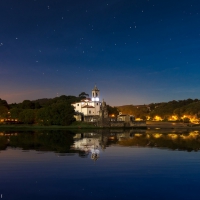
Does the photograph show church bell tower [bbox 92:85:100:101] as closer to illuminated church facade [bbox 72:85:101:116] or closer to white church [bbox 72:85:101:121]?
illuminated church facade [bbox 72:85:101:116]

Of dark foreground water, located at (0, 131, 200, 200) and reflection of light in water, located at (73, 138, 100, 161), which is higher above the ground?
reflection of light in water, located at (73, 138, 100, 161)

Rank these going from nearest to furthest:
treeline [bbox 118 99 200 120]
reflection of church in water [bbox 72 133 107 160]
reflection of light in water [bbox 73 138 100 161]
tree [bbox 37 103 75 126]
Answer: reflection of light in water [bbox 73 138 100 161], reflection of church in water [bbox 72 133 107 160], tree [bbox 37 103 75 126], treeline [bbox 118 99 200 120]

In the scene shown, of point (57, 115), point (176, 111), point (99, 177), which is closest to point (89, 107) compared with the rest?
point (57, 115)

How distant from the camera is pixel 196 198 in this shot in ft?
44.7

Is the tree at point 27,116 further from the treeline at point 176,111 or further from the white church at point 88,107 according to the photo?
the treeline at point 176,111

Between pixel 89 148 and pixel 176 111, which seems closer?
pixel 89 148

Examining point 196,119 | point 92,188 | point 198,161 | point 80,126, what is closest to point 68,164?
point 92,188

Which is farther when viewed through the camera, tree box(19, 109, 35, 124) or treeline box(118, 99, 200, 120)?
treeline box(118, 99, 200, 120)

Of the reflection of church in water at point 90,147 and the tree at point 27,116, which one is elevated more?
the tree at point 27,116

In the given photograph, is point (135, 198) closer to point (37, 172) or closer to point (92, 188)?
point (92, 188)

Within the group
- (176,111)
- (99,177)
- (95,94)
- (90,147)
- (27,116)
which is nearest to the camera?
(99,177)

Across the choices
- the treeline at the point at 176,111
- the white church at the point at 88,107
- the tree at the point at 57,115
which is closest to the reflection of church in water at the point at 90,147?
the tree at the point at 57,115

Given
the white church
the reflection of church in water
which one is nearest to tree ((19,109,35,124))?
the white church

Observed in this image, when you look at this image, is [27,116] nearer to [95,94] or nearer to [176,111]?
[95,94]
